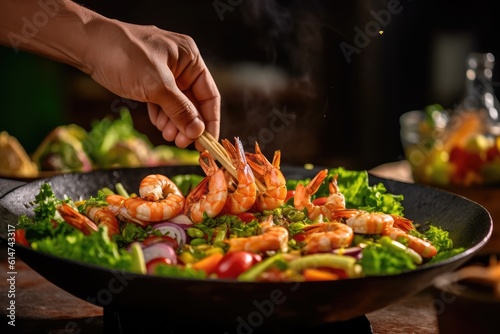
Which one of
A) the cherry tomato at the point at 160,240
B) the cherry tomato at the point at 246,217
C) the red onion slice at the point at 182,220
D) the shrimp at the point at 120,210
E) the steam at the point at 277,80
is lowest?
the steam at the point at 277,80

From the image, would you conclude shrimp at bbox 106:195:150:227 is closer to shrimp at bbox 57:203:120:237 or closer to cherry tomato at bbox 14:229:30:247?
shrimp at bbox 57:203:120:237

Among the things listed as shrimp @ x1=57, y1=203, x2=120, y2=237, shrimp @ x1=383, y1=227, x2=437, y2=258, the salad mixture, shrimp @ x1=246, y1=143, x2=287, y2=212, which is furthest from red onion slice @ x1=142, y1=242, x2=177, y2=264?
shrimp @ x1=383, y1=227, x2=437, y2=258

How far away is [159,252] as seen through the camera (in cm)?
159

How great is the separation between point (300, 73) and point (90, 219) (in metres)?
4.66

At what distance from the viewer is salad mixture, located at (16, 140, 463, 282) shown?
1.47m

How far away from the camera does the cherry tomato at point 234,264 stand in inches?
58.7

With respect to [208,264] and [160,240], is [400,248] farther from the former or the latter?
[160,240]

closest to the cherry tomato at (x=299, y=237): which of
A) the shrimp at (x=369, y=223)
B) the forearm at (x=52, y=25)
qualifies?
the shrimp at (x=369, y=223)

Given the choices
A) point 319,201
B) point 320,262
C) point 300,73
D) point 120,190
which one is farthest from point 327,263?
point 300,73

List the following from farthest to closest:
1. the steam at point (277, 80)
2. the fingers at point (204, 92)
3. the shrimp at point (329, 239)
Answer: the steam at point (277, 80) → the fingers at point (204, 92) → the shrimp at point (329, 239)

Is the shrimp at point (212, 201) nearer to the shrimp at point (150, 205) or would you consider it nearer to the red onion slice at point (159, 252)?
the shrimp at point (150, 205)

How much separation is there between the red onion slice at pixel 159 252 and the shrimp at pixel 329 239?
Result: 317mm

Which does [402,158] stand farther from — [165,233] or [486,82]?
[165,233]

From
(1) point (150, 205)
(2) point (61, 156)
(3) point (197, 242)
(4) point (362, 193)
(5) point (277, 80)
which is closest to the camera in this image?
(3) point (197, 242)
